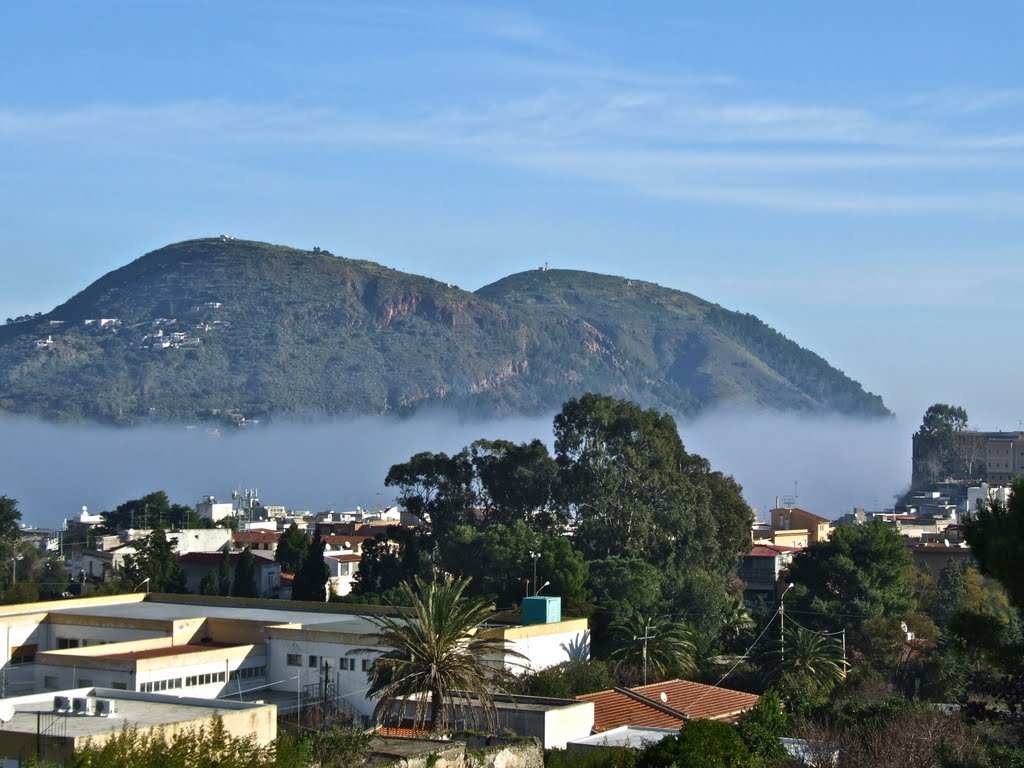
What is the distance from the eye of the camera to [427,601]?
36.0m

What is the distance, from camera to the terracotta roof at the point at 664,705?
1382 inches

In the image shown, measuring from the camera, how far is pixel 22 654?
149 feet

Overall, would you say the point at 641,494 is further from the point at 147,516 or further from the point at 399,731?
the point at 147,516

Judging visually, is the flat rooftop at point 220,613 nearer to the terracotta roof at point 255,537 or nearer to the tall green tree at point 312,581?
the tall green tree at point 312,581

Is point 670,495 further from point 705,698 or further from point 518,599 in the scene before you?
point 705,698

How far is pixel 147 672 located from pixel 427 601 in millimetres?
7848

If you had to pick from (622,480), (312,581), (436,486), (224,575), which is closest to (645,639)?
(622,480)

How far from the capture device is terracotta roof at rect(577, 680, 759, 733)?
115 feet

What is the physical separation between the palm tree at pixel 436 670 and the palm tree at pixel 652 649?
1511 cm

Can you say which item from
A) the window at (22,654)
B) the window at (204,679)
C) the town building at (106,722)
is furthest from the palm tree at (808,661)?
the town building at (106,722)

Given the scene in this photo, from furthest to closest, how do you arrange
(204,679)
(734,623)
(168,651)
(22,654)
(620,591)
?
(734,623), (620,591), (22,654), (168,651), (204,679)

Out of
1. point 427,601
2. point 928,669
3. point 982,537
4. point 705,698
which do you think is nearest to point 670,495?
point 928,669

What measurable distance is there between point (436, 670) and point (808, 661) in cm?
2028

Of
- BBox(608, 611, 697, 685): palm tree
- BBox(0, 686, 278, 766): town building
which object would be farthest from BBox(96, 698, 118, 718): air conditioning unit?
BBox(608, 611, 697, 685): palm tree
